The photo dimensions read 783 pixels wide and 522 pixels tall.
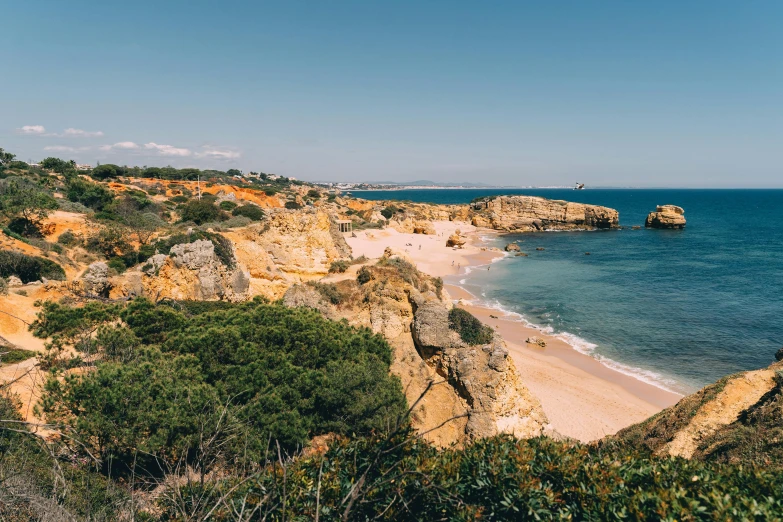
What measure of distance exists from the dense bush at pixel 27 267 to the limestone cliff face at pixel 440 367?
16049 millimetres

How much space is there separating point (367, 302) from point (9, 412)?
1024 centimetres

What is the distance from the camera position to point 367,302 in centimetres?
1531

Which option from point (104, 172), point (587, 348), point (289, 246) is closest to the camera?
point (289, 246)

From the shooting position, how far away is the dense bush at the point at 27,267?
19.9 meters

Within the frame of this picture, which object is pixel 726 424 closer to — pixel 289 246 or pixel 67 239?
pixel 289 246

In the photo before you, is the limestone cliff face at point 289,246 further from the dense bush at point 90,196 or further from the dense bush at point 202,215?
the dense bush at point 90,196

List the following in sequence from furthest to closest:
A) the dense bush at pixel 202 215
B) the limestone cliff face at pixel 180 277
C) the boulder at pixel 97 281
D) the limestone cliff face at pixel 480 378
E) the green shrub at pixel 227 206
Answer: the green shrub at pixel 227 206 → the dense bush at pixel 202 215 → the limestone cliff face at pixel 180 277 → the boulder at pixel 97 281 → the limestone cliff face at pixel 480 378

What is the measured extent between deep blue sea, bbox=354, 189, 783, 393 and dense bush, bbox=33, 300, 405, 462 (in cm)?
2000

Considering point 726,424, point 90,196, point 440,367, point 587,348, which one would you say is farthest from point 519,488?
point 90,196

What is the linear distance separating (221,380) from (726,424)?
10.9 m

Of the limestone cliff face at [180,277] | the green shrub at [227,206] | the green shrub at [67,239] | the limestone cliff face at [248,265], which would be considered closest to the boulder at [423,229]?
the green shrub at [227,206]

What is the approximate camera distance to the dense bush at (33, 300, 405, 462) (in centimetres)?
707

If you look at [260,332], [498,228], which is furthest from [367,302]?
[498,228]

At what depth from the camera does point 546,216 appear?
88875mm
